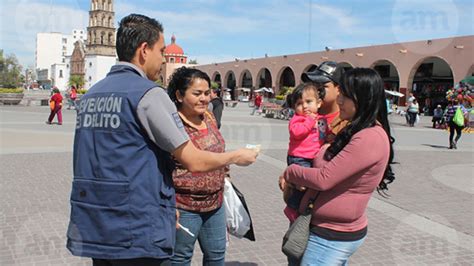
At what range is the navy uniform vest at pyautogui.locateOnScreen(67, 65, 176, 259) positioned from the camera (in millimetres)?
1903

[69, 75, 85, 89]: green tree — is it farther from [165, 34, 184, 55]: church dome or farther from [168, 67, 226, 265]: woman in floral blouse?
[168, 67, 226, 265]: woman in floral blouse

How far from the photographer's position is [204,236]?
3.03 meters

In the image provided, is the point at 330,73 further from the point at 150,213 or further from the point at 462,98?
the point at 462,98

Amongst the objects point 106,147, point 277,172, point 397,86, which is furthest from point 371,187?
point 397,86

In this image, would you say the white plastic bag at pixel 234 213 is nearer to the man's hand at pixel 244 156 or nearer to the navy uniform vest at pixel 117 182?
the man's hand at pixel 244 156

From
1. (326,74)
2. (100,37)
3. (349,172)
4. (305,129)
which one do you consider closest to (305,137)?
(305,129)

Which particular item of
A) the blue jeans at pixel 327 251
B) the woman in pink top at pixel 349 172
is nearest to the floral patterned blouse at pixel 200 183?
the woman in pink top at pixel 349 172

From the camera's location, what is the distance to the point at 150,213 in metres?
1.95

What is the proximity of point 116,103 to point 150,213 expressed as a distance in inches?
20.2

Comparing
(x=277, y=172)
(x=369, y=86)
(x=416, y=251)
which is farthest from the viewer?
(x=277, y=172)

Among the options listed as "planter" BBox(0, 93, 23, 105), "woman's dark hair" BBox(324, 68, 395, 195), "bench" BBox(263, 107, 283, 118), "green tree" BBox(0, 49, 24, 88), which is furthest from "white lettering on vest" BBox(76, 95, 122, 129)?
"green tree" BBox(0, 49, 24, 88)

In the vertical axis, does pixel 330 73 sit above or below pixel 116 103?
above

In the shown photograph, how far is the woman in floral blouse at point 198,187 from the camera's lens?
9.37ft

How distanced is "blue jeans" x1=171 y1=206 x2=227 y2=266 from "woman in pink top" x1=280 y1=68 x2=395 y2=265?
2.43 feet
